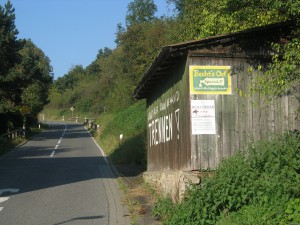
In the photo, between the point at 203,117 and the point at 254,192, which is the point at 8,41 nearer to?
the point at 203,117

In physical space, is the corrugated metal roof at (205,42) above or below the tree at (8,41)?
below

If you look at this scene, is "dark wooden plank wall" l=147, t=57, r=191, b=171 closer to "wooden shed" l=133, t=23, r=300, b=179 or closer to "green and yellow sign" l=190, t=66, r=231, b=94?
"wooden shed" l=133, t=23, r=300, b=179

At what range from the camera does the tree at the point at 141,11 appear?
62481mm

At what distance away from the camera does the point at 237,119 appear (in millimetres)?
10312

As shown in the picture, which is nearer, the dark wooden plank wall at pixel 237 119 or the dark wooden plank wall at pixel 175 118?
the dark wooden plank wall at pixel 237 119

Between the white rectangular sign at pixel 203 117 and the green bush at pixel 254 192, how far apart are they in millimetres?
1422

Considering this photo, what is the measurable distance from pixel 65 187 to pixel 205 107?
747cm

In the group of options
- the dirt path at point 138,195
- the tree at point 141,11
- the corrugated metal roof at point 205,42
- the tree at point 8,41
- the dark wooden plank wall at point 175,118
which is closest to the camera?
the corrugated metal roof at point 205,42

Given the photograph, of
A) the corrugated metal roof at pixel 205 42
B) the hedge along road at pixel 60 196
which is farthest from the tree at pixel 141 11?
the corrugated metal roof at pixel 205 42

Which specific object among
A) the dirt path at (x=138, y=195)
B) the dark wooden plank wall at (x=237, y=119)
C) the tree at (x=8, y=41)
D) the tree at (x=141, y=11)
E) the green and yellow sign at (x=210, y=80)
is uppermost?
the tree at (x=141, y=11)

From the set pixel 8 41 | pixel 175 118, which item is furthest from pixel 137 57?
pixel 175 118

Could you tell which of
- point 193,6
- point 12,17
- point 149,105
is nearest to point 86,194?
point 149,105

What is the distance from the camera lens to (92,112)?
98125 millimetres

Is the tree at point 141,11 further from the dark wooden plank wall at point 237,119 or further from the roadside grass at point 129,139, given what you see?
the dark wooden plank wall at point 237,119
